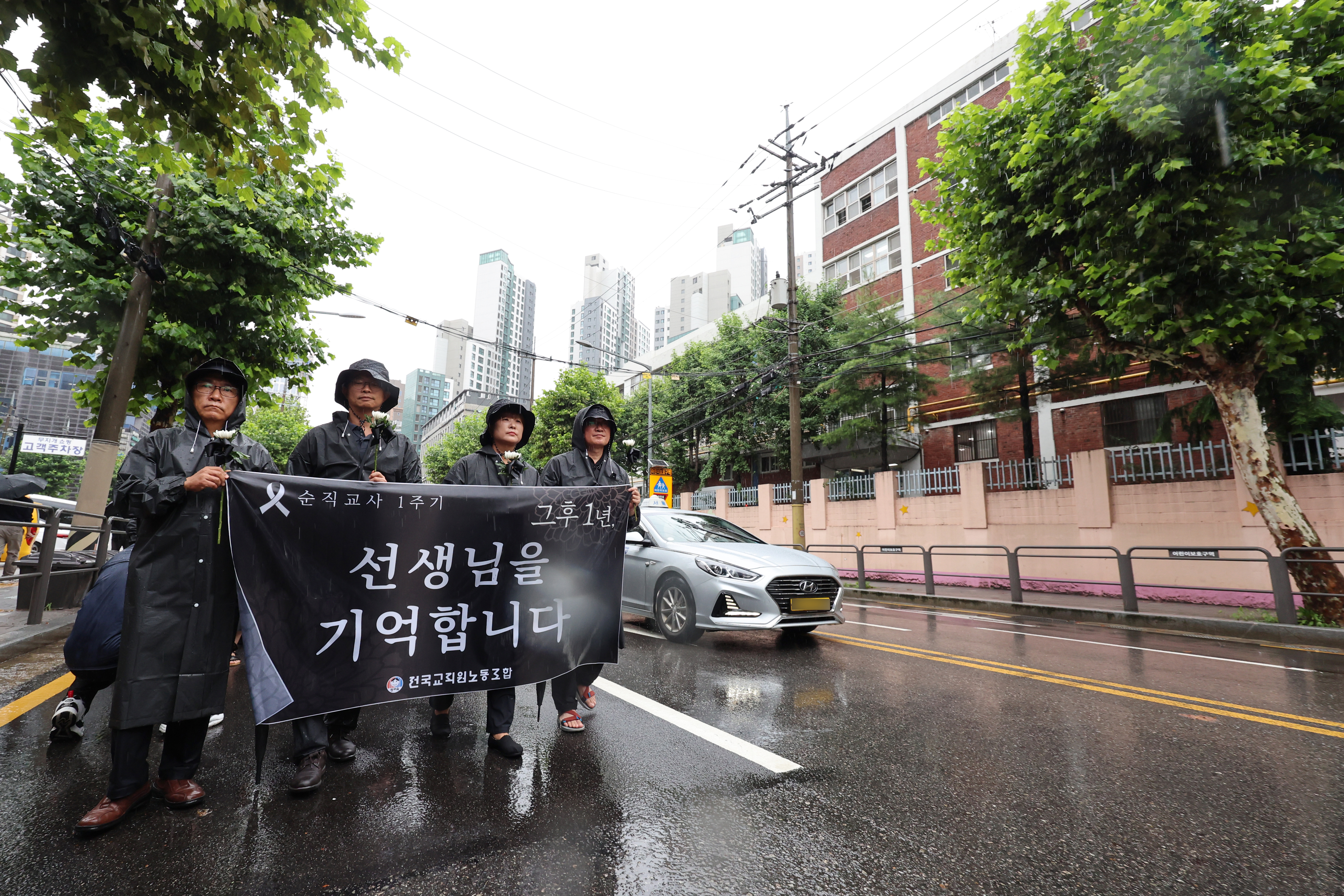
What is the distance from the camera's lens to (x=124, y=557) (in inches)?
133

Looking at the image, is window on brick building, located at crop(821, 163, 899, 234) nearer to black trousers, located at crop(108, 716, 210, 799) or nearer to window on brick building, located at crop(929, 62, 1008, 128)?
window on brick building, located at crop(929, 62, 1008, 128)

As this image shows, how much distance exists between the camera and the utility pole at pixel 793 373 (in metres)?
15.4

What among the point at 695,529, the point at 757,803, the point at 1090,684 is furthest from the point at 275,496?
the point at 1090,684

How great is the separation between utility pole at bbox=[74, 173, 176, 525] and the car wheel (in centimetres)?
700

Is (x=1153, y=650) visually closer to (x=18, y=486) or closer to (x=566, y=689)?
(x=566, y=689)

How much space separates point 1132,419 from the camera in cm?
1844

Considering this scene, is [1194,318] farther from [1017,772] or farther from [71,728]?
[71,728]

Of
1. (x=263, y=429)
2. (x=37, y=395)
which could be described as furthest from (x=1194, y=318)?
(x=37, y=395)

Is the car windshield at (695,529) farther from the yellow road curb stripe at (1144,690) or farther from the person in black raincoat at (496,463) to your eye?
the person in black raincoat at (496,463)

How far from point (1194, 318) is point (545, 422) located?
91.7 feet

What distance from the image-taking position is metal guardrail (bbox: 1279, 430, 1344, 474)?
1005cm

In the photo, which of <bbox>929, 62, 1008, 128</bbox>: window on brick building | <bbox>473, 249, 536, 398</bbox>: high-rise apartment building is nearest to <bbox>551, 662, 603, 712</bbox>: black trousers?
<bbox>929, 62, 1008, 128</bbox>: window on brick building

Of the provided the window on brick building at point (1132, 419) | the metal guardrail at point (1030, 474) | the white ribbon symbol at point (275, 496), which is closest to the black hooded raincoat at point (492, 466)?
the white ribbon symbol at point (275, 496)

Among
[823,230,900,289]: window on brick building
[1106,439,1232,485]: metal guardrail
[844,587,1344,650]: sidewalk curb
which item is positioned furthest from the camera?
[823,230,900,289]: window on brick building
